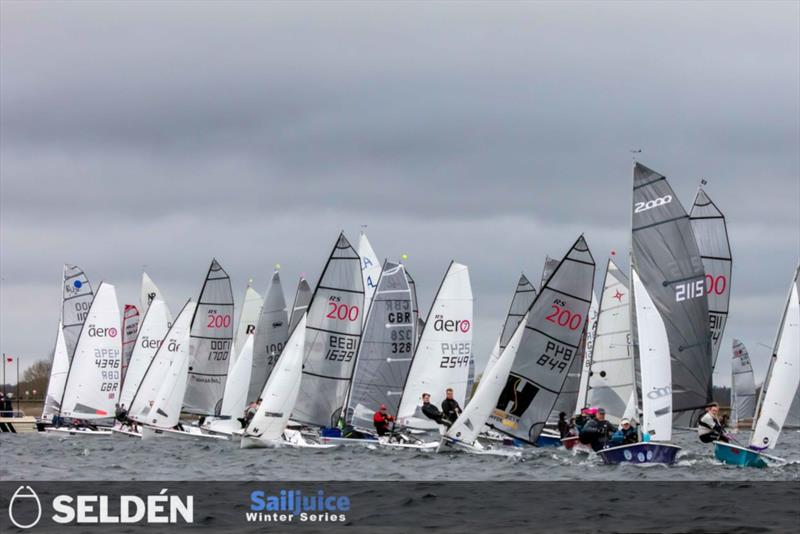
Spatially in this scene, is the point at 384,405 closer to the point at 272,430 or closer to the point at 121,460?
the point at 272,430

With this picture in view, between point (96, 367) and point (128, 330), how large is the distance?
29.2 ft

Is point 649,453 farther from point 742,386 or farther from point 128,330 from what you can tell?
point 742,386

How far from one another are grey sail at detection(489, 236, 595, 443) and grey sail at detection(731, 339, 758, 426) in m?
37.0

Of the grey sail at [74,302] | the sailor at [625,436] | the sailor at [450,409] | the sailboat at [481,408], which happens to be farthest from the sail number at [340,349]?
the grey sail at [74,302]

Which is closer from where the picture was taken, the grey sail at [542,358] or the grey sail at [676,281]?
the grey sail at [676,281]

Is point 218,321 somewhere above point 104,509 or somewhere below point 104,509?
above

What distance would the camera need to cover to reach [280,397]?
40906mm

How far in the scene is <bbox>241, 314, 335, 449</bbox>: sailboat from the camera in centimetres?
4062

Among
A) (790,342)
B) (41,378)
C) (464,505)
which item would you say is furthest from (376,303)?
(41,378)

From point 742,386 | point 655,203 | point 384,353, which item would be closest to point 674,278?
point 655,203

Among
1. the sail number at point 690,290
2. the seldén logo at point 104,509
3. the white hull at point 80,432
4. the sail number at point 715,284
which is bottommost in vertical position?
the white hull at point 80,432

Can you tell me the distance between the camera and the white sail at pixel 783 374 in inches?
1200

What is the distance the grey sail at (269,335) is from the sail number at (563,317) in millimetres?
20423

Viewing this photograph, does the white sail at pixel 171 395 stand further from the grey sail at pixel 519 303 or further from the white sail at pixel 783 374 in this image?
the white sail at pixel 783 374
